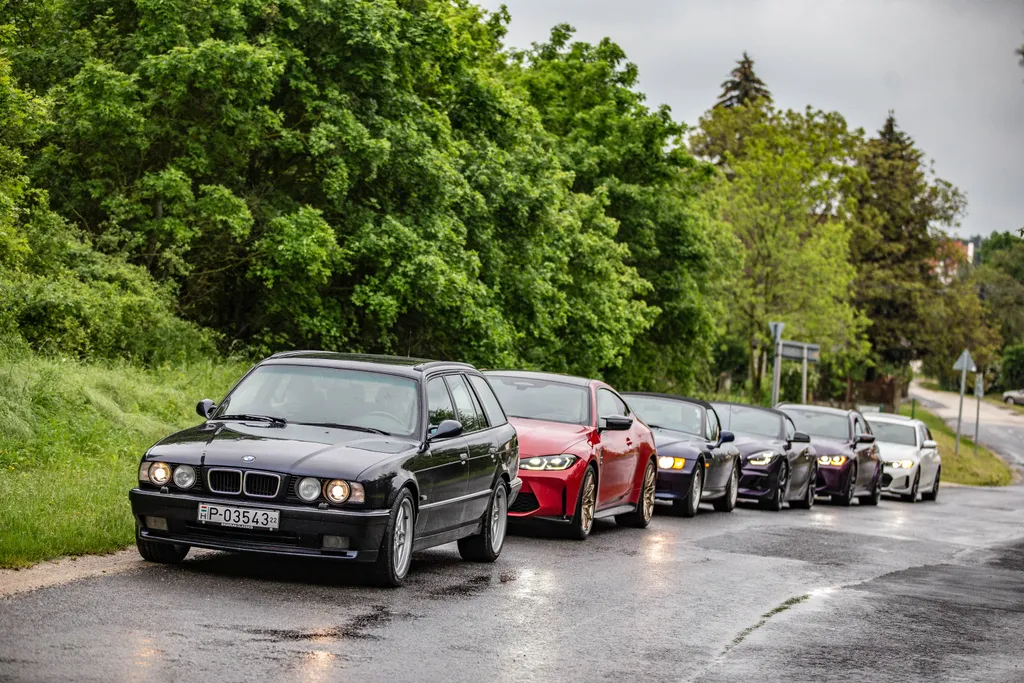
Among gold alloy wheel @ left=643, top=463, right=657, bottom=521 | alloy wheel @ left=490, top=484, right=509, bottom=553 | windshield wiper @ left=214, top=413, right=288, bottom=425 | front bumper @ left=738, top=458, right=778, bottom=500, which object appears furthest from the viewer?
front bumper @ left=738, top=458, right=778, bottom=500

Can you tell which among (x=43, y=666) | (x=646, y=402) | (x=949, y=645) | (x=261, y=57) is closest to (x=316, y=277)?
(x=261, y=57)

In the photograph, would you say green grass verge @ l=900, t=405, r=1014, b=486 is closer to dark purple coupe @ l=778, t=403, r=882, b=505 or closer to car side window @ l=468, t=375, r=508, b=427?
dark purple coupe @ l=778, t=403, r=882, b=505

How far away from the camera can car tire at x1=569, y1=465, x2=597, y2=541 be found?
14.4 metres

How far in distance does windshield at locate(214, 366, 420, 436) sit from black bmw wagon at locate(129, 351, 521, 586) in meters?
0.01

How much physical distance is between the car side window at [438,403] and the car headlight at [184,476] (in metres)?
1.98

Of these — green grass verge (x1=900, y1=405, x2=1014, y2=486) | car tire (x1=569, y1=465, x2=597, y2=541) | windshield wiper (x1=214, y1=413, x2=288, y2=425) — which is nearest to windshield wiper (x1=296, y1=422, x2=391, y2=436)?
windshield wiper (x1=214, y1=413, x2=288, y2=425)

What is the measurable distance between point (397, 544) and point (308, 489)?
0.85 metres

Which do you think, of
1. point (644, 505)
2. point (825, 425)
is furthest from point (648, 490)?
point (825, 425)

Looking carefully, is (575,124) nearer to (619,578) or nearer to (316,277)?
(316,277)

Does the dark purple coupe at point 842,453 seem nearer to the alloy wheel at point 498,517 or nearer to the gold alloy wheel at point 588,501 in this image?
the gold alloy wheel at point 588,501

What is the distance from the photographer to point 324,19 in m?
26.7

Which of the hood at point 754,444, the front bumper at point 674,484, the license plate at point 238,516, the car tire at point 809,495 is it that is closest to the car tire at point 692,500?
the front bumper at point 674,484

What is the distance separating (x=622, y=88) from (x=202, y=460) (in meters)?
36.6

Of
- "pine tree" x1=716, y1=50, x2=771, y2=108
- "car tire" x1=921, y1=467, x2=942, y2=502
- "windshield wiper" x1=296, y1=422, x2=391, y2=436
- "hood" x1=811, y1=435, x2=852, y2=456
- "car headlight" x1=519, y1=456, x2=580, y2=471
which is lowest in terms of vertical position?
"car tire" x1=921, y1=467, x2=942, y2=502
